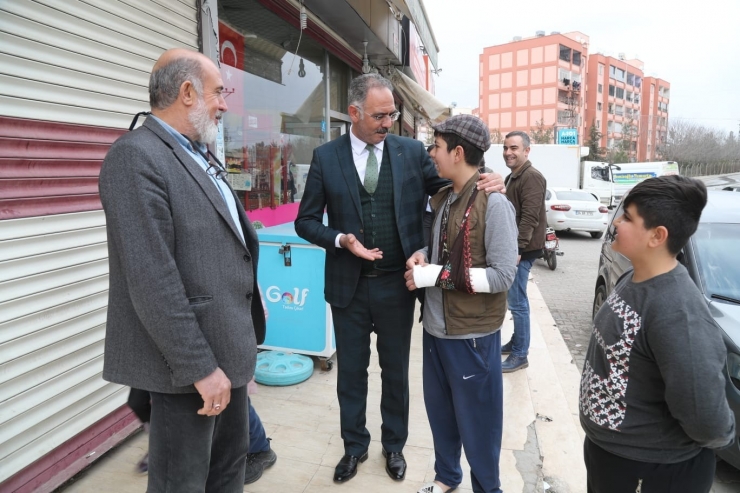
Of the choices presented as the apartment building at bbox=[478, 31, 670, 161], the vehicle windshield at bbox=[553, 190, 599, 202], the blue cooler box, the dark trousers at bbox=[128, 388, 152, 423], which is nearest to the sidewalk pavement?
the blue cooler box

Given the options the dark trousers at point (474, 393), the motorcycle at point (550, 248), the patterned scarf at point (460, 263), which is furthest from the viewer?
the motorcycle at point (550, 248)

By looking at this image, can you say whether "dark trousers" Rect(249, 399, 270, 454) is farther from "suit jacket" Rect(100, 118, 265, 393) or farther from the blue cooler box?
the blue cooler box

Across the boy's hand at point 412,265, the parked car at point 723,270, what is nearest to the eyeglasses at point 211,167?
the boy's hand at point 412,265

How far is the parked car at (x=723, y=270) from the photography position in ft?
9.13

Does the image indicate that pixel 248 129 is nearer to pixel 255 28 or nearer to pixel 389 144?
pixel 255 28

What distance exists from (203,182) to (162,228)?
0.72 ft

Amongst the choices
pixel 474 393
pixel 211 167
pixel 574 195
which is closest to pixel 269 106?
pixel 211 167

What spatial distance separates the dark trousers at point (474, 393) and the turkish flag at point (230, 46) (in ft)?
12.4

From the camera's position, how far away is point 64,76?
8.41ft

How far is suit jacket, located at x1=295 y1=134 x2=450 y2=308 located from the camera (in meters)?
2.61

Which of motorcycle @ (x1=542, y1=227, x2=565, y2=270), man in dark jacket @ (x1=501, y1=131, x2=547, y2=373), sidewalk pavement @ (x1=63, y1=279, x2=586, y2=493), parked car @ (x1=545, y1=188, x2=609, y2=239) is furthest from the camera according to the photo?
parked car @ (x1=545, y1=188, x2=609, y2=239)

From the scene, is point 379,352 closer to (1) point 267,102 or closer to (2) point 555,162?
(1) point 267,102

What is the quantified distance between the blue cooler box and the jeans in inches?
63.8

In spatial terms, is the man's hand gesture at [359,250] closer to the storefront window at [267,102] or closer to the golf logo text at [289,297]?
the golf logo text at [289,297]
